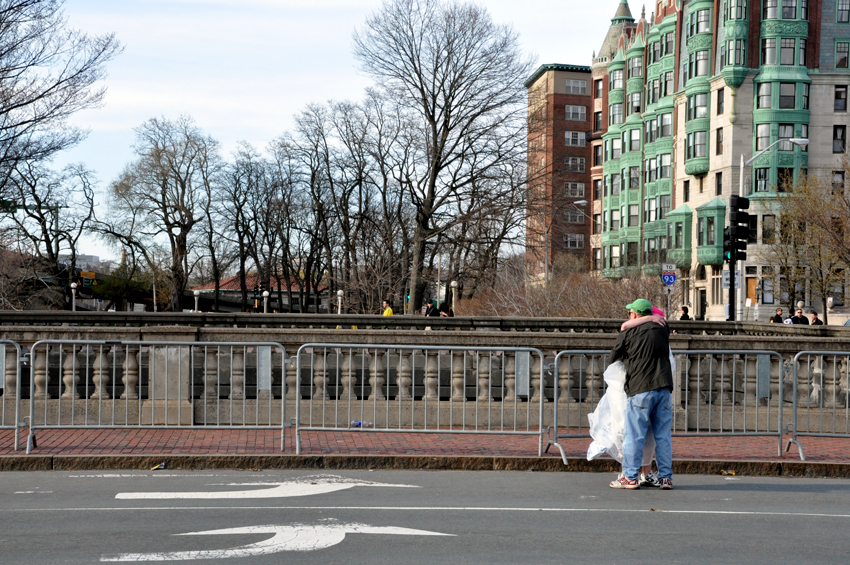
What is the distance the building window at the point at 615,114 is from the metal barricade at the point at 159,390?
6645 cm

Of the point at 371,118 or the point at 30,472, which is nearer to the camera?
the point at 30,472

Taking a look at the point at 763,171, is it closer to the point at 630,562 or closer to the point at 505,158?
the point at 505,158

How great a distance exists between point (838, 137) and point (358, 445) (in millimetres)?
53385

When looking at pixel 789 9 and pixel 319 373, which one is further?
pixel 789 9

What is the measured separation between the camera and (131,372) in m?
11.7

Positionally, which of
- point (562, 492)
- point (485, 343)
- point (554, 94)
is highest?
point (554, 94)

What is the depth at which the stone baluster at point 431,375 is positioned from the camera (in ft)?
39.4

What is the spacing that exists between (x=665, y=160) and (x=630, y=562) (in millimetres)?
63011

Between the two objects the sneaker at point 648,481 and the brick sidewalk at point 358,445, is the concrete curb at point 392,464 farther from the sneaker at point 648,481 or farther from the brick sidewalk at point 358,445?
the sneaker at point 648,481

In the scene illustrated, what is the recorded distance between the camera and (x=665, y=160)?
6650 cm

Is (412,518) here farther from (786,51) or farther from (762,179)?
(786,51)

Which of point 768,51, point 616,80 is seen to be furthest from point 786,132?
point 616,80

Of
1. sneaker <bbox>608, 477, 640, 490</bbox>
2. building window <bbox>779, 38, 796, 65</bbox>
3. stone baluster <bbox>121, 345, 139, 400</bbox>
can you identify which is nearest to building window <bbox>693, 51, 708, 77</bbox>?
building window <bbox>779, 38, 796, 65</bbox>

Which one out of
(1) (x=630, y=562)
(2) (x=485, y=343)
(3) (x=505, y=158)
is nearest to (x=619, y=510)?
(1) (x=630, y=562)
